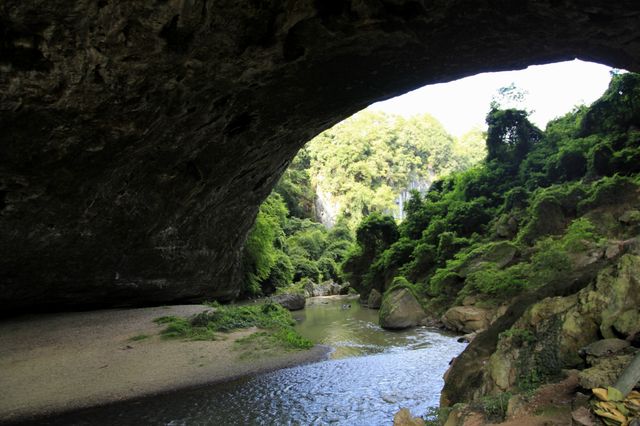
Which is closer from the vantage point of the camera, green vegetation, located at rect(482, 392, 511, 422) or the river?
green vegetation, located at rect(482, 392, 511, 422)

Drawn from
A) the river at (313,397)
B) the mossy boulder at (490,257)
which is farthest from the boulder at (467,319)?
the river at (313,397)

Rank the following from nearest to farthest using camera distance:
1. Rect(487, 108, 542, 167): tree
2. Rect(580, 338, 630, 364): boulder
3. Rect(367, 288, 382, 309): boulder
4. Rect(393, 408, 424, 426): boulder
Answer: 1. Rect(580, 338, 630, 364): boulder
2. Rect(393, 408, 424, 426): boulder
3. Rect(367, 288, 382, 309): boulder
4. Rect(487, 108, 542, 167): tree

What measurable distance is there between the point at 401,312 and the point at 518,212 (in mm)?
11209

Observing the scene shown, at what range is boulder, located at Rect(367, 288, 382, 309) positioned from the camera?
94.0ft

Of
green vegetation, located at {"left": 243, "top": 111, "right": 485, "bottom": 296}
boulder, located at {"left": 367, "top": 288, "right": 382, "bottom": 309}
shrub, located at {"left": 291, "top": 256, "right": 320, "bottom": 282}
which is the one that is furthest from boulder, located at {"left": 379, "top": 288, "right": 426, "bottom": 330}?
shrub, located at {"left": 291, "top": 256, "right": 320, "bottom": 282}

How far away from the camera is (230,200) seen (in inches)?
563

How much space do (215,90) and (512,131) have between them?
32049mm

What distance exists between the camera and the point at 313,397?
384 inches

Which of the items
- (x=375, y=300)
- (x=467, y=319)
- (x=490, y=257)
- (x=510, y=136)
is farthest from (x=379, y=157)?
(x=467, y=319)

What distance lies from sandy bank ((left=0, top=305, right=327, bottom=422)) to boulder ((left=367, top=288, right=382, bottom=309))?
14.2 metres

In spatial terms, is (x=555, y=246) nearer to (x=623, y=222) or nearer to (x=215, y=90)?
(x=623, y=222)

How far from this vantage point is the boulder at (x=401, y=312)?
19.9m

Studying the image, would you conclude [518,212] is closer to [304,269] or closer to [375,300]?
[375,300]

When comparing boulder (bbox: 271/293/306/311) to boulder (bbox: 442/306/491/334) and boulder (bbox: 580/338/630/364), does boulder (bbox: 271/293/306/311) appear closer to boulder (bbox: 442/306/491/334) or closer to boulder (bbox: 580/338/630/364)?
boulder (bbox: 442/306/491/334)
